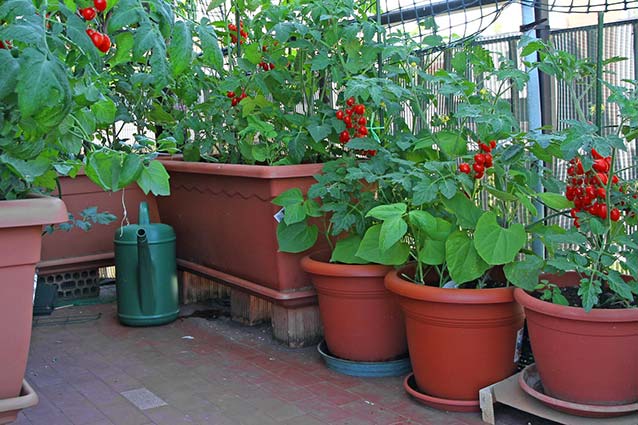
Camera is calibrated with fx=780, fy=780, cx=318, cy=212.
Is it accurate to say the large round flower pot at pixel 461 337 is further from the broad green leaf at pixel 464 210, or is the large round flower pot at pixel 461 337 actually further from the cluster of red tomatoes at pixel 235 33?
the cluster of red tomatoes at pixel 235 33

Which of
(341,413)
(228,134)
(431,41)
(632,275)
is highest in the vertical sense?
(431,41)

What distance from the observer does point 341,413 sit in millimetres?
2775

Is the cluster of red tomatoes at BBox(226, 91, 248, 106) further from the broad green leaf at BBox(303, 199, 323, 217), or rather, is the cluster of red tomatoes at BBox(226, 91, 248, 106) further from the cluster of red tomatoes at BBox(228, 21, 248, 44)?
the broad green leaf at BBox(303, 199, 323, 217)

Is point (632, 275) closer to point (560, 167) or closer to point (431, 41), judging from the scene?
point (560, 167)

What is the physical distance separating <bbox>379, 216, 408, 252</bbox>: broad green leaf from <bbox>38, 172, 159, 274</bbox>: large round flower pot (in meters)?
2.20

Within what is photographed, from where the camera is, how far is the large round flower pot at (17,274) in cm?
208

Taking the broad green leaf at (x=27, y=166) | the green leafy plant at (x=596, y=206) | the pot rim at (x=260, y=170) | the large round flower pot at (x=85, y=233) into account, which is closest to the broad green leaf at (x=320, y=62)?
the pot rim at (x=260, y=170)

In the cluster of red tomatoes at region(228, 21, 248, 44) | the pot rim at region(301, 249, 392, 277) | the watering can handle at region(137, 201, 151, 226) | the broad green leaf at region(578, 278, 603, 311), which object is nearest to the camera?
the broad green leaf at region(578, 278, 603, 311)

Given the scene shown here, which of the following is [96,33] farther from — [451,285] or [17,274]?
[451,285]

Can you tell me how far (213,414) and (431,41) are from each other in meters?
1.65

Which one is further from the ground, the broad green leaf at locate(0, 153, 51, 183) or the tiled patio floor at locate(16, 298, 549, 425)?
the broad green leaf at locate(0, 153, 51, 183)

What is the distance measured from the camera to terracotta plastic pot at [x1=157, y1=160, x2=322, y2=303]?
3.50 meters

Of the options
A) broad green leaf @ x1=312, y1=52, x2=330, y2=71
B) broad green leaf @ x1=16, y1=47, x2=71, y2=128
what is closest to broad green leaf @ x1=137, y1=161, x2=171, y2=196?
broad green leaf @ x1=16, y1=47, x2=71, y2=128

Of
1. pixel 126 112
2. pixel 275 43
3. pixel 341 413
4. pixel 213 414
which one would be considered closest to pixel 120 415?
pixel 213 414
